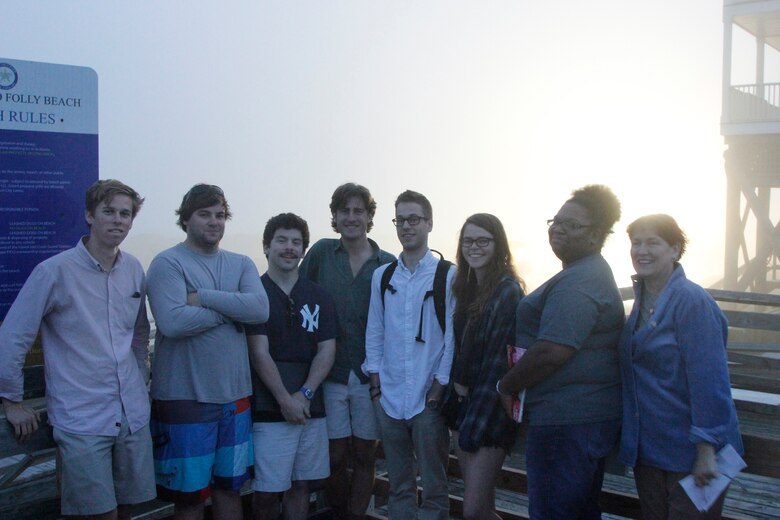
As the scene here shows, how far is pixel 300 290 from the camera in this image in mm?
4219

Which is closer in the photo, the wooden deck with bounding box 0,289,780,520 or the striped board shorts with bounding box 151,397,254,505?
the wooden deck with bounding box 0,289,780,520

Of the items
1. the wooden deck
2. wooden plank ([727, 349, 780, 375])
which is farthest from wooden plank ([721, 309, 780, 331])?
the wooden deck

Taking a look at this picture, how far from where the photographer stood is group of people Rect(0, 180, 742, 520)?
298 centimetres

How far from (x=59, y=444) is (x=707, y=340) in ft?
9.33

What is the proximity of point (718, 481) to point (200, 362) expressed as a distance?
2.43 m

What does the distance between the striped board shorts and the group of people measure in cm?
1

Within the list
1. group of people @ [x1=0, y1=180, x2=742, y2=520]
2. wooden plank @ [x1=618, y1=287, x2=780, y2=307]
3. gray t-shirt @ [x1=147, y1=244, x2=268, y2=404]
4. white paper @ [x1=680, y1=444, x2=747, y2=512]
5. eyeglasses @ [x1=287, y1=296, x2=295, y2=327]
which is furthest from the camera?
wooden plank @ [x1=618, y1=287, x2=780, y2=307]

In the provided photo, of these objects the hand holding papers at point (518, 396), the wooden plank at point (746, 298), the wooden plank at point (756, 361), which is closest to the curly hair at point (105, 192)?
the hand holding papers at point (518, 396)

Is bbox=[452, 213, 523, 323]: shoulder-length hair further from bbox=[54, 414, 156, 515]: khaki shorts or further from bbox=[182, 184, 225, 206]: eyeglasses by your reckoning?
bbox=[54, 414, 156, 515]: khaki shorts

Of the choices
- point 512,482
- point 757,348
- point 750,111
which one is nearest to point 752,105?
point 750,111

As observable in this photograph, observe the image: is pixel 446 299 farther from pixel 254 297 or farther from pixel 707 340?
pixel 707 340

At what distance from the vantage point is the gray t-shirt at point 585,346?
299 centimetres

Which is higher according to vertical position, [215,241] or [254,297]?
[215,241]

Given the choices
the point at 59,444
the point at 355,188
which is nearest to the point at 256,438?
the point at 59,444
